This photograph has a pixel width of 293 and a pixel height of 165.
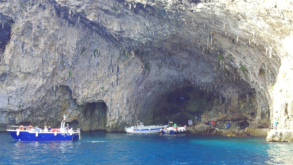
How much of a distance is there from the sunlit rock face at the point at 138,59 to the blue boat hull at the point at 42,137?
7.62 metres

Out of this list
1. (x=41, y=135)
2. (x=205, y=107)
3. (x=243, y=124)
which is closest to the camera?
(x=41, y=135)

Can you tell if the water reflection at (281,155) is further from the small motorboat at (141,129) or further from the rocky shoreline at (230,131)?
the small motorboat at (141,129)

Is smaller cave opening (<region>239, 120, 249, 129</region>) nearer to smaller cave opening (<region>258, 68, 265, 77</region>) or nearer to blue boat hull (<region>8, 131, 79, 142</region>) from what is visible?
smaller cave opening (<region>258, 68, 265, 77</region>)

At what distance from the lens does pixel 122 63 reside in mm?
33000

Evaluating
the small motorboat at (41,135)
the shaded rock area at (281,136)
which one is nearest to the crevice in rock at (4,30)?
the small motorboat at (41,135)

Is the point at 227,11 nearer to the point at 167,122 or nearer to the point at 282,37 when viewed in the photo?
the point at 282,37

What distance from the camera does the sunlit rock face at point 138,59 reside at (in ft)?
74.9

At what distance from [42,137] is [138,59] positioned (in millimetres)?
13696

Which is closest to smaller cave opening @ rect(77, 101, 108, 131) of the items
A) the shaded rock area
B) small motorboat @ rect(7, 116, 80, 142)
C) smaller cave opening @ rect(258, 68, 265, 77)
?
small motorboat @ rect(7, 116, 80, 142)

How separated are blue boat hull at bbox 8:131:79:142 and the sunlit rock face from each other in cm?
762

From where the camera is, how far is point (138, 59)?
32.7 metres

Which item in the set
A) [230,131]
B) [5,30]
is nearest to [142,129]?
[230,131]

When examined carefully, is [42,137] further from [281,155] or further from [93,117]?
[281,155]

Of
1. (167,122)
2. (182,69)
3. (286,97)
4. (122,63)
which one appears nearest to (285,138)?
(286,97)
